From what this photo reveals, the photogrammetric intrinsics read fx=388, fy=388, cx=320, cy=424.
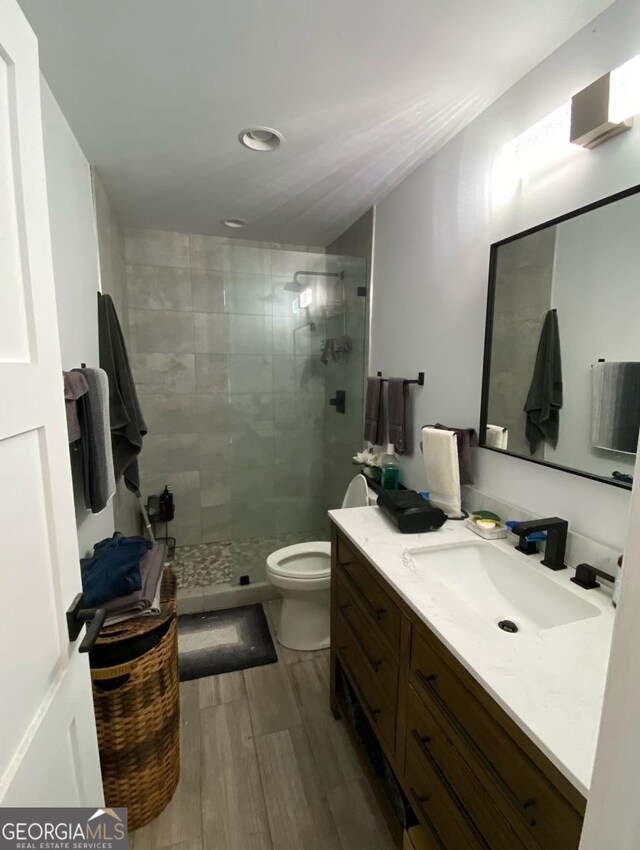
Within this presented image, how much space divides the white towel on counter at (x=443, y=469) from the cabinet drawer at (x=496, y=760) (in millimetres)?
617

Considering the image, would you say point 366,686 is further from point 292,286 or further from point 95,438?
point 292,286

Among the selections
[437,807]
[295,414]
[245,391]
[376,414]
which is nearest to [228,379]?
[245,391]

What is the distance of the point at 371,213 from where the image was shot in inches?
90.0

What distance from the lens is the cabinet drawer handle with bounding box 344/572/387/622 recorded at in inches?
47.9

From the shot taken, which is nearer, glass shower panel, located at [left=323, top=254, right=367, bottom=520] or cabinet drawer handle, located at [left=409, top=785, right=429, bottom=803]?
cabinet drawer handle, located at [left=409, top=785, right=429, bottom=803]

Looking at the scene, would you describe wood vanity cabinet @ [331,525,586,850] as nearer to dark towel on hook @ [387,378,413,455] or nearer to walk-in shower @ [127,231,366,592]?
dark towel on hook @ [387,378,413,455]

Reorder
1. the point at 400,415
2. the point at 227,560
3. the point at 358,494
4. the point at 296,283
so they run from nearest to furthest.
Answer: the point at 400,415 → the point at 358,494 → the point at 296,283 → the point at 227,560

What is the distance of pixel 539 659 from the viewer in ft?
→ 2.64

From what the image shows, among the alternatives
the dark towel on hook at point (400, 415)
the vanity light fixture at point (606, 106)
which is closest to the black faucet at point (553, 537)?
the dark towel on hook at point (400, 415)

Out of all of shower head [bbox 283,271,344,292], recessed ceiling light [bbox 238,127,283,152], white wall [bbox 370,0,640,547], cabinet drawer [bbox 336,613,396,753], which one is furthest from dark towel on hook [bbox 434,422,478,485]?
shower head [bbox 283,271,344,292]

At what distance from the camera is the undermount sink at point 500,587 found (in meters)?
1.06

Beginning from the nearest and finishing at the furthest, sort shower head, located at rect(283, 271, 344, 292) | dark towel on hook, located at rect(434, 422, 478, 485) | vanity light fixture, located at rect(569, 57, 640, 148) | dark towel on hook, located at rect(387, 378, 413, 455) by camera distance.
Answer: vanity light fixture, located at rect(569, 57, 640, 148)
dark towel on hook, located at rect(434, 422, 478, 485)
dark towel on hook, located at rect(387, 378, 413, 455)
shower head, located at rect(283, 271, 344, 292)

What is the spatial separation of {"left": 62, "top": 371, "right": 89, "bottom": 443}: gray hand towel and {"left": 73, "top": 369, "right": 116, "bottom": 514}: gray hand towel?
4cm

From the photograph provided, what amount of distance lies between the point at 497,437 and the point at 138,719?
1555 mm
